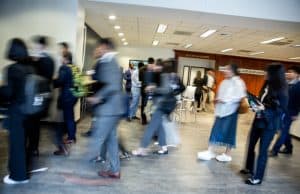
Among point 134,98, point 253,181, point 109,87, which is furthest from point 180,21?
point 109,87

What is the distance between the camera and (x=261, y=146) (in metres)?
3.81

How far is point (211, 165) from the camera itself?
4.72 metres

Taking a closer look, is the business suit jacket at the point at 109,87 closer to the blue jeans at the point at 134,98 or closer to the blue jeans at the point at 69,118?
the blue jeans at the point at 69,118

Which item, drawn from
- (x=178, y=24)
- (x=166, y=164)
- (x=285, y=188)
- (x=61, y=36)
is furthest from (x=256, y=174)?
(x=178, y=24)

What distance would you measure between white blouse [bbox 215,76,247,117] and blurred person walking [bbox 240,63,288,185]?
0.47m

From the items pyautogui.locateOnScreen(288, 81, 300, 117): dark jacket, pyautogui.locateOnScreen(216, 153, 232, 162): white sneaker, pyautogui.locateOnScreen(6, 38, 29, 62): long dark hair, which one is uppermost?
pyautogui.locateOnScreen(6, 38, 29, 62): long dark hair

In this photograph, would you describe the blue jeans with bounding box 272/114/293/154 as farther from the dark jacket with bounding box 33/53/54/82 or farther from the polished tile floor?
the dark jacket with bounding box 33/53/54/82

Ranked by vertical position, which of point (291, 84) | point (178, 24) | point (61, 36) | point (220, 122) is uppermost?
point (178, 24)

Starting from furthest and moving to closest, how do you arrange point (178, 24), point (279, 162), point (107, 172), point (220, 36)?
point (220, 36) → point (178, 24) → point (279, 162) → point (107, 172)

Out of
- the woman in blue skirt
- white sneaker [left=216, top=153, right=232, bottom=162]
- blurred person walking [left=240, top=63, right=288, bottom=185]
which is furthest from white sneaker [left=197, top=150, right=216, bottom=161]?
blurred person walking [left=240, top=63, right=288, bottom=185]

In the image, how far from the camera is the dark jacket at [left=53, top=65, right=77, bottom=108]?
4340 mm

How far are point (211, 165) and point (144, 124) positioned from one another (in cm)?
307

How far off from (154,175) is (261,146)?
4.56 ft

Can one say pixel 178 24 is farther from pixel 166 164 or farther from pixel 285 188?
pixel 285 188
